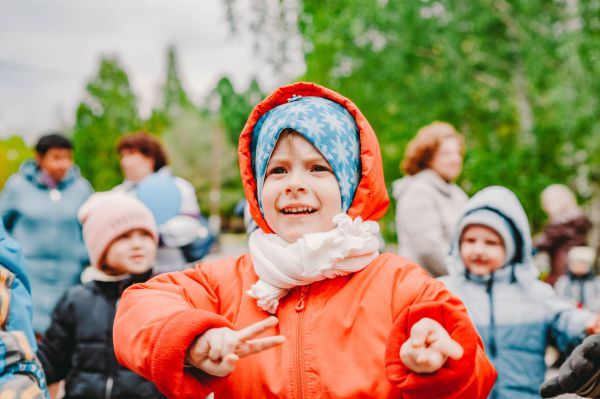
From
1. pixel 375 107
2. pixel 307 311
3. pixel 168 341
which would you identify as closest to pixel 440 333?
pixel 307 311

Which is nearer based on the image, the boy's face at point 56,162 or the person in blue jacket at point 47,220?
the person in blue jacket at point 47,220

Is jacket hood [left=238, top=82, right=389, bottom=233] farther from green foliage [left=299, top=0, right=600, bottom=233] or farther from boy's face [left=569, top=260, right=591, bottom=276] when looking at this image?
green foliage [left=299, top=0, right=600, bottom=233]

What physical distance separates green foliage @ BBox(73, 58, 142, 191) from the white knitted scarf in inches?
1392

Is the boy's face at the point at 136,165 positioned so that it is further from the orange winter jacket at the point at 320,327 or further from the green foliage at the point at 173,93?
the green foliage at the point at 173,93

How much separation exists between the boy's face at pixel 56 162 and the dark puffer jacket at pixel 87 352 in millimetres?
2144

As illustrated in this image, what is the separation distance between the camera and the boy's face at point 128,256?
11.2ft

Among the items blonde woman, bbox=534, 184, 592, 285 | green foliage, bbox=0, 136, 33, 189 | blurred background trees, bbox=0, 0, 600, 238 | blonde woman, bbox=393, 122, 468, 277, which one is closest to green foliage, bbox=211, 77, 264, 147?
green foliage, bbox=0, 136, 33, 189

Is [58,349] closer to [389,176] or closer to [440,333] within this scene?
[440,333]

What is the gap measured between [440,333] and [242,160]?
969mm

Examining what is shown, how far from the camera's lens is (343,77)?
1227cm

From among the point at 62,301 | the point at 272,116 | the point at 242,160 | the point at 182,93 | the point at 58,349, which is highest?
the point at 182,93

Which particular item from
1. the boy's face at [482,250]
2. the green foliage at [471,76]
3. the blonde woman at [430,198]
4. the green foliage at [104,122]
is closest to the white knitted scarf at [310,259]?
the boy's face at [482,250]

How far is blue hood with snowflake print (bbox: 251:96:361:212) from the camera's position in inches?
76.8

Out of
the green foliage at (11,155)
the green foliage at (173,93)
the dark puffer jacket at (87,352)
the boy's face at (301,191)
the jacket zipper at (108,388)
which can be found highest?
the green foliage at (173,93)
